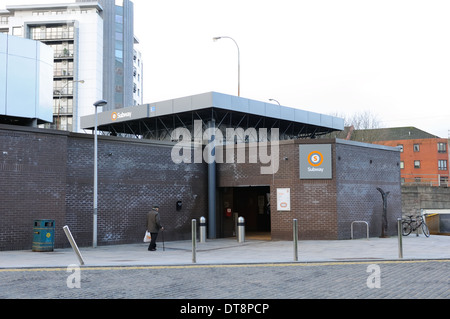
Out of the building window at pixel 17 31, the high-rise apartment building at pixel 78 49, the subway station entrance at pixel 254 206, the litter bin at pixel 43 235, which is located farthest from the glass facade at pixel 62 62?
the litter bin at pixel 43 235

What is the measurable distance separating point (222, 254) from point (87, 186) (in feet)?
20.5

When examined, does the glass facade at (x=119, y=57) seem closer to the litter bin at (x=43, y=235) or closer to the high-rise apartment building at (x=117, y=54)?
the high-rise apartment building at (x=117, y=54)

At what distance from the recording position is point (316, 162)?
20500mm

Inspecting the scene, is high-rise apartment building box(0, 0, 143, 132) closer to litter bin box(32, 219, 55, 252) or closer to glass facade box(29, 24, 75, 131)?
glass facade box(29, 24, 75, 131)

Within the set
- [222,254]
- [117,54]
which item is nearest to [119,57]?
[117,54]

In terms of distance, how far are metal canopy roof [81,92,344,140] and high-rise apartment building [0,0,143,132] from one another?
3583 centimetres

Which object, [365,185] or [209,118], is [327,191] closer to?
[365,185]

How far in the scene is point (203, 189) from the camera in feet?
74.4

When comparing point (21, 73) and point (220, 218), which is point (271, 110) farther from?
point (21, 73)

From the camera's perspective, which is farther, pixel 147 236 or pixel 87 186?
pixel 87 186

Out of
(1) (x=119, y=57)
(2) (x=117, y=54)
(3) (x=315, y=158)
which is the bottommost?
(3) (x=315, y=158)

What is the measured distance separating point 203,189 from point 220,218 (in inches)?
66.8

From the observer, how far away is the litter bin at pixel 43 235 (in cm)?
1560

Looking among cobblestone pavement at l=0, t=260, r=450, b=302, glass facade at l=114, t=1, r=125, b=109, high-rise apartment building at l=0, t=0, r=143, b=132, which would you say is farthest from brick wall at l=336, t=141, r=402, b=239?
glass facade at l=114, t=1, r=125, b=109
